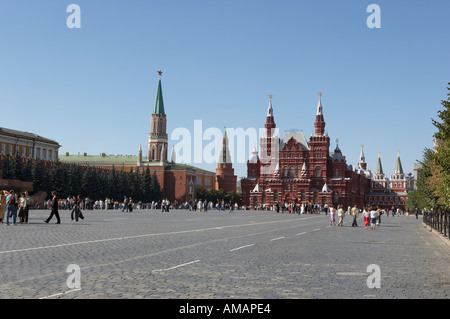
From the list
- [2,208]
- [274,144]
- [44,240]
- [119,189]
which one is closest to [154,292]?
[44,240]

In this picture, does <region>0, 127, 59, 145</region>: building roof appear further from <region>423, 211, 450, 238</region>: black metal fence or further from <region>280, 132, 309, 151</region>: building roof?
<region>423, 211, 450, 238</region>: black metal fence

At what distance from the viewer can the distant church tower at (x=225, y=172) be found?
164 m

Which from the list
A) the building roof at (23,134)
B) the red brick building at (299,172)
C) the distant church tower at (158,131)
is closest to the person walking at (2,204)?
the building roof at (23,134)

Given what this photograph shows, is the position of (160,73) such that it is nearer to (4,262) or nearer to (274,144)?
(274,144)

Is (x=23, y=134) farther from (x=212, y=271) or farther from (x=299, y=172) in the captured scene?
(x=212, y=271)

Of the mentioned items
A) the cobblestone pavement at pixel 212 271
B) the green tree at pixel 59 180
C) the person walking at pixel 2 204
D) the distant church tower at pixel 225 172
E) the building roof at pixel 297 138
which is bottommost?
the cobblestone pavement at pixel 212 271

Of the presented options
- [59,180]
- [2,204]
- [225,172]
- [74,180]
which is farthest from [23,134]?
[2,204]

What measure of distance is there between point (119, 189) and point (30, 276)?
3461 inches

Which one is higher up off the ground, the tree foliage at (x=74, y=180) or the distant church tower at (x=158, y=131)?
the distant church tower at (x=158, y=131)

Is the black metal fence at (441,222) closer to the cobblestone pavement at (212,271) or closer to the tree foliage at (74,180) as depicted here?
the cobblestone pavement at (212,271)

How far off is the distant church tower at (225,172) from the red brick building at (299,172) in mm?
36557

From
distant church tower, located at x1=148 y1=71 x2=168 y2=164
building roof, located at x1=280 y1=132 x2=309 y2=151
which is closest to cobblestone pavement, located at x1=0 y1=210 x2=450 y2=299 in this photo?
building roof, located at x1=280 y1=132 x2=309 y2=151

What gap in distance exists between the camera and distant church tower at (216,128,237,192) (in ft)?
539

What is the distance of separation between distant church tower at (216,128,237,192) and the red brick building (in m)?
36.6
